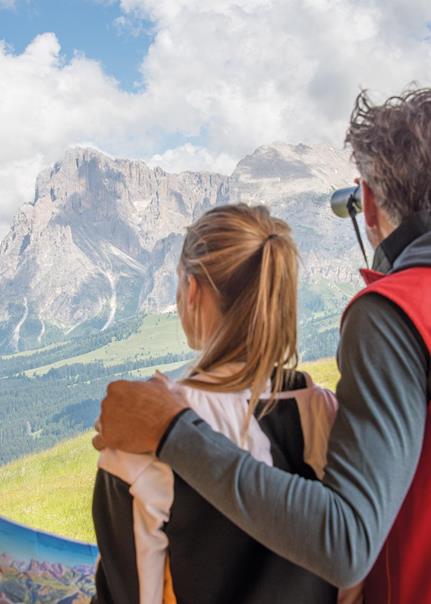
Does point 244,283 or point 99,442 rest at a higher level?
point 244,283

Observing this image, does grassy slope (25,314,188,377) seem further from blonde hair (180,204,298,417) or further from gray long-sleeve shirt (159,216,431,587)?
gray long-sleeve shirt (159,216,431,587)

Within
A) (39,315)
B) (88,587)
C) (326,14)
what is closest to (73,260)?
(39,315)

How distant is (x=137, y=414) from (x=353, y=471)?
0.72ft

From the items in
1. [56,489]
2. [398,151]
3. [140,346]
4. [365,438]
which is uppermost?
[398,151]

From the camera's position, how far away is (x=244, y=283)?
87 centimetres

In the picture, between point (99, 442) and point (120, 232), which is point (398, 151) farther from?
point (120, 232)

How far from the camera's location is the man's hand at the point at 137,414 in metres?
0.71

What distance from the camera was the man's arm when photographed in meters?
0.63

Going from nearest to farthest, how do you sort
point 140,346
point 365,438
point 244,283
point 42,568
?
point 365,438 → point 244,283 → point 42,568 → point 140,346

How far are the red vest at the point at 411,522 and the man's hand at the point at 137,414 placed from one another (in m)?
0.22

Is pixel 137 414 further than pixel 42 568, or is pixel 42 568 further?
pixel 42 568

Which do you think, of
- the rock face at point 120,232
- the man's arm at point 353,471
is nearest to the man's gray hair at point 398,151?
the man's arm at point 353,471

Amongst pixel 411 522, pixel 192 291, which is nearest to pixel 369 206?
pixel 192 291

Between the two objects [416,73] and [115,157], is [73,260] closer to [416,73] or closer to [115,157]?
[115,157]
